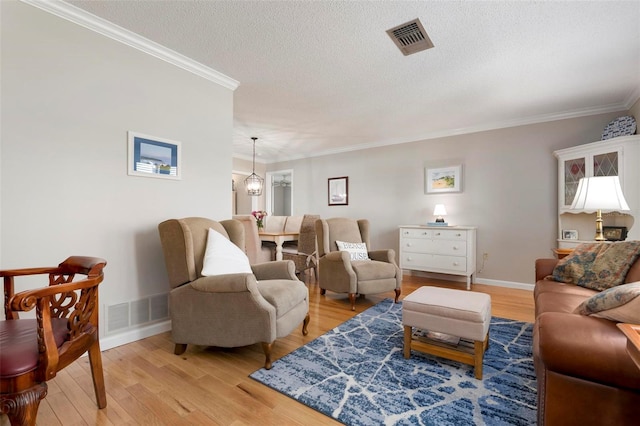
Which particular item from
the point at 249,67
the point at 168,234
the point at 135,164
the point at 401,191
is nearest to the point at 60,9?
the point at 135,164

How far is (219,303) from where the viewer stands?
195 centimetres

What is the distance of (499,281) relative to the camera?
4.15 m

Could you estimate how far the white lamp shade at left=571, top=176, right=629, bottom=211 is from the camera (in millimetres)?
2395

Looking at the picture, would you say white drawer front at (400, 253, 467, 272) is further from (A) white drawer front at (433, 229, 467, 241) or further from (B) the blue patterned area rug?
(B) the blue patterned area rug

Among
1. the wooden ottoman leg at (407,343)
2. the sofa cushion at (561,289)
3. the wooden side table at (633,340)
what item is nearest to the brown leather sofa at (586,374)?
the wooden side table at (633,340)

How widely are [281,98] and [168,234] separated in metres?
2.05

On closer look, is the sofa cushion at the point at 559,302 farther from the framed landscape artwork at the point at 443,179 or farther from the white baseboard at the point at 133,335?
the white baseboard at the point at 133,335

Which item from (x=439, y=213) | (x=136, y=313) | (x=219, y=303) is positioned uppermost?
(x=439, y=213)

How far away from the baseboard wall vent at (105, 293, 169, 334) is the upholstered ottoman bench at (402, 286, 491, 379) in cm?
203

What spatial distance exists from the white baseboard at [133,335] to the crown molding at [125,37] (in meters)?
2.27

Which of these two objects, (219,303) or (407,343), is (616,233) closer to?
(407,343)

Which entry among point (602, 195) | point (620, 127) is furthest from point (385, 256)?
point (620, 127)

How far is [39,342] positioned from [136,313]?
4.44ft

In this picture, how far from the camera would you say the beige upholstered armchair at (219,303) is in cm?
189
